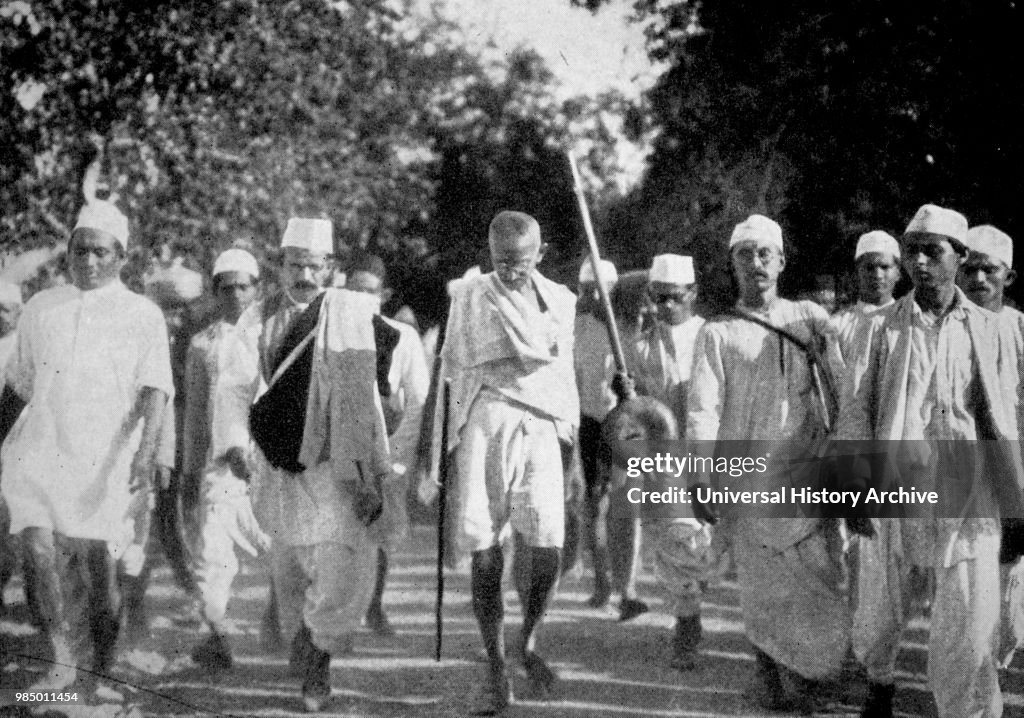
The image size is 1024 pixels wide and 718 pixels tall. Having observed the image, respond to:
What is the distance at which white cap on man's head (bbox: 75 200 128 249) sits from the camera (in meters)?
5.26

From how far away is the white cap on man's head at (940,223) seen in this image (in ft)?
15.6

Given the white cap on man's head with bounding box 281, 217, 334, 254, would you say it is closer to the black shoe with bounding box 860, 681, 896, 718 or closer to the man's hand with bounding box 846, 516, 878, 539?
the man's hand with bounding box 846, 516, 878, 539

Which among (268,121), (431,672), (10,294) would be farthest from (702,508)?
(10,294)

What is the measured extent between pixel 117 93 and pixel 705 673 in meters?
4.23

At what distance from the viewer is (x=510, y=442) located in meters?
5.27

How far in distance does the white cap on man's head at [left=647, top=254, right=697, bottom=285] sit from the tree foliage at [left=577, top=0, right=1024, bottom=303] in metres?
0.13

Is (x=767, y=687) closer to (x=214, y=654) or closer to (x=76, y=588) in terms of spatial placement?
(x=214, y=654)

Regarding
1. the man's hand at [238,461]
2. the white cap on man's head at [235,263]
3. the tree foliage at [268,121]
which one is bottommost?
the man's hand at [238,461]

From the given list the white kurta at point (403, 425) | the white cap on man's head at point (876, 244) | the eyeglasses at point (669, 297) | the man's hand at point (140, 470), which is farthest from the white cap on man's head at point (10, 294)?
the white cap on man's head at point (876, 244)

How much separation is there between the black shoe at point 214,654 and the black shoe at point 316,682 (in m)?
0.69

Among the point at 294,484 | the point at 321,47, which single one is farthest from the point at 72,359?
the point at 321,47

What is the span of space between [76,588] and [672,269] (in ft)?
11.9

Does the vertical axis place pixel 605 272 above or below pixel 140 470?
above

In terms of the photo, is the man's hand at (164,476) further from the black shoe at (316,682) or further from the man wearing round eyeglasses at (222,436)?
the black shoe at (316,682)
